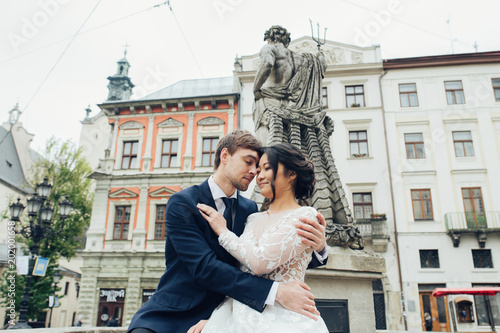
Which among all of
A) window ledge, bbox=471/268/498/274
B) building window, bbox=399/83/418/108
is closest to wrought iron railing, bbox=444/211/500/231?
window ledge, bbox=471/268/498/274

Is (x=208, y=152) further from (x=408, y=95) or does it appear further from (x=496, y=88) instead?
(x=496, y=88)

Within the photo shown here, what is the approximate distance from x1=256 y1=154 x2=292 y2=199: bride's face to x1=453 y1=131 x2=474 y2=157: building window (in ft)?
72.6

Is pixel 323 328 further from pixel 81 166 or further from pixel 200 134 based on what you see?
pixel 81 166

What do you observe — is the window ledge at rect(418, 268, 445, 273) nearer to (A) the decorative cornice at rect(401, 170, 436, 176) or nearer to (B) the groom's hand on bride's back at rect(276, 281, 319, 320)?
(A) the decorative cornice at rect(401, 170, 436, 176)

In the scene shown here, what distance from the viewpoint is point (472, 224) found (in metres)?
18.8

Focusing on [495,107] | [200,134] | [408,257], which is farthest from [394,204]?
[200,134]

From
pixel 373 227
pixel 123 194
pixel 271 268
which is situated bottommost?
pixel 271 268

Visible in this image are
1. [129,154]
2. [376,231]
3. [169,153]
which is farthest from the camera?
[129,154]

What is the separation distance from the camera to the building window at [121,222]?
71.2ft

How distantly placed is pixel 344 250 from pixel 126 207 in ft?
68.3

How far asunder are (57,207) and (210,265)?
21976mm

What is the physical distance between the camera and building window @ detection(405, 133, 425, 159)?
20859mm

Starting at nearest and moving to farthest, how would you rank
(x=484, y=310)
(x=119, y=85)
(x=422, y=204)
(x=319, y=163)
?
(x=319, y=163) → (x=484, y=310) → (x=422, y=204) → (x=119, y=85)

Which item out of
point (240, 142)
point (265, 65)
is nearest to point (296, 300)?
point (240, 142)
